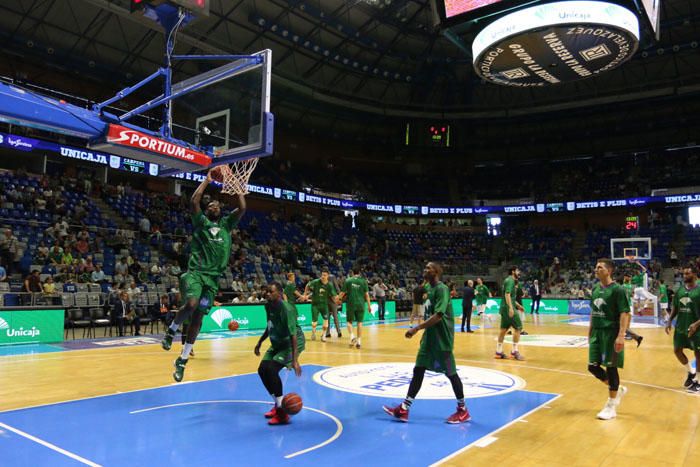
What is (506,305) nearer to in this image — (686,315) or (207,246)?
(686,315)

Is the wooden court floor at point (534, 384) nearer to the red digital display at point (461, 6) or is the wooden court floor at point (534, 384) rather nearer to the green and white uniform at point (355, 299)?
the green and white uniform at point (355, 299)

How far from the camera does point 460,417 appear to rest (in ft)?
20.0

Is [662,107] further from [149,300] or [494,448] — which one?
[494,448]

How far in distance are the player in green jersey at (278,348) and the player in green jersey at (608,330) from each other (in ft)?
11.6

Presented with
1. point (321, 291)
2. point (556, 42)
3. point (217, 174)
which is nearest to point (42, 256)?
point (321, 291)

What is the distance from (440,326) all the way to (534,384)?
331cm

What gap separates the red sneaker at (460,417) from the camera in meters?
6.08

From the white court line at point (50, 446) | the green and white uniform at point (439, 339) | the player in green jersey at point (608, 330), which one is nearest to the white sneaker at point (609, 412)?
the player in green jersey at point (608, 330)

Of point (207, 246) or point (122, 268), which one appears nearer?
point (207, 246)

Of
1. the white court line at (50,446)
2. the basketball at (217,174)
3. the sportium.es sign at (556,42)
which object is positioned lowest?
the white court line at (50,446)

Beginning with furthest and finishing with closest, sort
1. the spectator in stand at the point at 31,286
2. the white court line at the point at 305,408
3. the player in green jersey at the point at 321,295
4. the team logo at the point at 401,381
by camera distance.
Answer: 1. the player in green jersey at the point at 321,295
2. the spectator in stand at the point at 31,286
3. the team logo at the point at 401,381
4. the white court line at the point at 305,408

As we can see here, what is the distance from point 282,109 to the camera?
35.1 m

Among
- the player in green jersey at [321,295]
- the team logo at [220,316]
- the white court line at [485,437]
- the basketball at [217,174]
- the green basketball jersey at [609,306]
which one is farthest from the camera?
the team logo at [220,316]

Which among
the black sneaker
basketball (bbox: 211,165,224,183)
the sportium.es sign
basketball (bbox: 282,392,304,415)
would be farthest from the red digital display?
basketball (bbox: 282,392,304,415)
